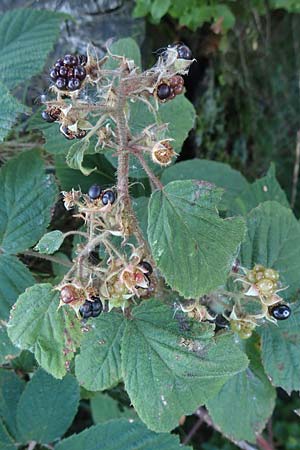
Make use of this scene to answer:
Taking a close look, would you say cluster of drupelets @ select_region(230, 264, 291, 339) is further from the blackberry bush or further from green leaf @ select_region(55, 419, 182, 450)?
green leaf @ select_region(55, 419, 182, 450)

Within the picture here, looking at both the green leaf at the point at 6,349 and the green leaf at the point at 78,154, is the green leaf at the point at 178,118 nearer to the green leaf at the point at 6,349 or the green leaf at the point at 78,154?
the green leaf at the point at 78,154

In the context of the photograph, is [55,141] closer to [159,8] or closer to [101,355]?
[101,355]

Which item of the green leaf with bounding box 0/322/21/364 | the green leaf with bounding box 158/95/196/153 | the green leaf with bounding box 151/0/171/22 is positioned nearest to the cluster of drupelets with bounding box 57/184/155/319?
the green leaf with bounding box 0/322/21/364

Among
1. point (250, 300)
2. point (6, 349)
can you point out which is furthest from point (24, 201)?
point (250, 300)

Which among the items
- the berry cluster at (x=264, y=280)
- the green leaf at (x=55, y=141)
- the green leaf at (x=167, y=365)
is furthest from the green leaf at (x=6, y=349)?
the berry cluster at (x=264, y=280)

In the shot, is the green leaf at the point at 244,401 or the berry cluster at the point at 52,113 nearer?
the berry cluster at the point at 52,113
